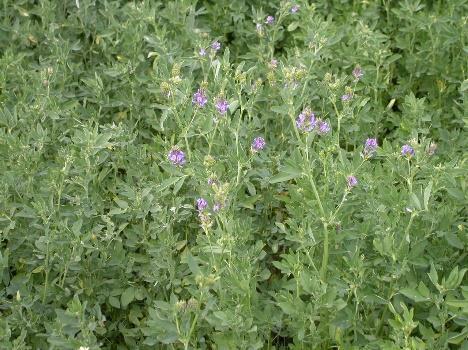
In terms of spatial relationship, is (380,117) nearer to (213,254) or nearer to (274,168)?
(274,168)

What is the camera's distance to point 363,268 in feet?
9.94

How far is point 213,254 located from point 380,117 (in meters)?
1.54

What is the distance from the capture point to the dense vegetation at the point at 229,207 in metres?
3.00

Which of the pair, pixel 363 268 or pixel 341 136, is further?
pixel 341 136

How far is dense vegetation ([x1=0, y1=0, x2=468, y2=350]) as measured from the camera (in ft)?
9.86

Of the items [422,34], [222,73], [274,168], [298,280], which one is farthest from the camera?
[422,34]

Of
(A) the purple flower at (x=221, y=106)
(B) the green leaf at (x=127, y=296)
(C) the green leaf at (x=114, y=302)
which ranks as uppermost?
(A) the purple flower at (x=221, y=106)

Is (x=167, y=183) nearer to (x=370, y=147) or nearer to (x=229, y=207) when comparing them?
(x=229, y=207)

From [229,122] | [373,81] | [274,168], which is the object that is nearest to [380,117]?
[373,81]

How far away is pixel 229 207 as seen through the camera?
130 inches

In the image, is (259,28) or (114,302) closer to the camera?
(114,302)

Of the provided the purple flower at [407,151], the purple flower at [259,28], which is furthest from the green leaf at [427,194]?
the purple flower at [259,28]

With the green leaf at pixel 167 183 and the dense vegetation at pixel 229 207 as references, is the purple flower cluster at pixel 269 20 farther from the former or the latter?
the green leaf at pixel 167 183

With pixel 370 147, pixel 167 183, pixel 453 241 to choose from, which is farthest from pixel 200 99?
pixel 453 241
